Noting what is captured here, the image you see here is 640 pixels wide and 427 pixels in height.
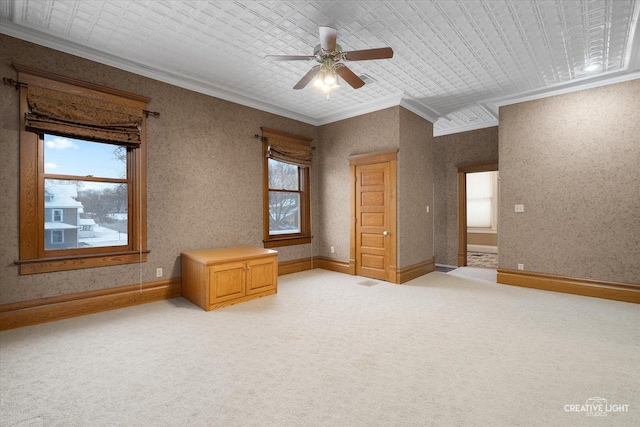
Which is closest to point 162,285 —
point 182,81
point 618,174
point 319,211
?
point 182,81

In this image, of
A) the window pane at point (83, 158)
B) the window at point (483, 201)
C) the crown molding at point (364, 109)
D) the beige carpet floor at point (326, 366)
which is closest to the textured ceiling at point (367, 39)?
the crown molding at point (364, 109)

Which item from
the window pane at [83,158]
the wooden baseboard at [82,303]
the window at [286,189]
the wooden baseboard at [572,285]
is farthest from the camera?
the window at [286,189]

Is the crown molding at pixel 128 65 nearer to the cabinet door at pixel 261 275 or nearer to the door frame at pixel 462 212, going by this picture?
the cabinet door at pixel 261 275

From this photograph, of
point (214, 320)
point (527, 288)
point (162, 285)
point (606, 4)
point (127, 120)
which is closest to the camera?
point (606, 4)

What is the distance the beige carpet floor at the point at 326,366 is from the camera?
1.76m

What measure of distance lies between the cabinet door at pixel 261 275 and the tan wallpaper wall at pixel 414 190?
2088 millimetres

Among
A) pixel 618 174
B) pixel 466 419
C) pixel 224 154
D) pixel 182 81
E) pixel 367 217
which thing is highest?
pixel 182 81

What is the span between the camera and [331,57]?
9.75 ft

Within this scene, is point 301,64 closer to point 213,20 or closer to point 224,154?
point 213,20

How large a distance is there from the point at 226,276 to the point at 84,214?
1759mm

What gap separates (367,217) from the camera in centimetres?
530

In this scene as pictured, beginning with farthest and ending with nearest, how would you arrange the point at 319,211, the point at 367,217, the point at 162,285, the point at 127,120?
1. the point at 319,211
2. the point at 367,217
3. the point at 162,285
4. the point at 127,120

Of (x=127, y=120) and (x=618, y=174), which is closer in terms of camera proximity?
(x=127, y=120)

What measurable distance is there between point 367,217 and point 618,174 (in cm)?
345
